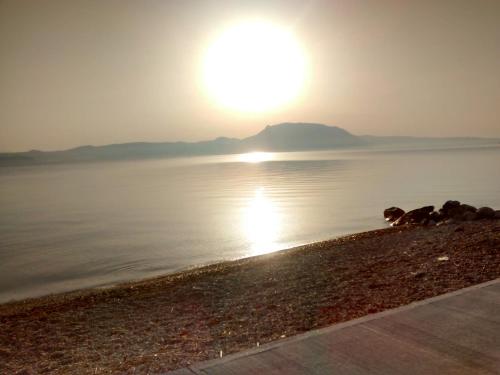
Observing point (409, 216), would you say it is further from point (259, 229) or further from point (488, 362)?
point (488, 362)

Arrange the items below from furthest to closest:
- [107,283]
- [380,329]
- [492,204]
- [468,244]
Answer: [492,204]
[107,283]
[468,244]
[380,329]

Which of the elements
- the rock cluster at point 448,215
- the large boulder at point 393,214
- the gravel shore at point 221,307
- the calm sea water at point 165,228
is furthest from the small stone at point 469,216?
the large boulder at point 393,214

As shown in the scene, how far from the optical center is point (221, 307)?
7820mm

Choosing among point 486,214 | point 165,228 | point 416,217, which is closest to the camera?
point 486,214

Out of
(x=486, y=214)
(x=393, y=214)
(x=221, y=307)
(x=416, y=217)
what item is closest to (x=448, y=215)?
(x=416, y=217)

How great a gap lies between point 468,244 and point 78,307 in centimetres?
829

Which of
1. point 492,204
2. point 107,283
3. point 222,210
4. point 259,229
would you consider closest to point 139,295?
point 107,283

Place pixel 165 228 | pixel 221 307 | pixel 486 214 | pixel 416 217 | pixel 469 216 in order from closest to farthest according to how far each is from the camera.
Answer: pixel 221 307
pixel 486 214
pixel 469 216
pixel 416 217
pixel 165 228

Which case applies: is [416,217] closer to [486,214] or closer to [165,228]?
[486,214]

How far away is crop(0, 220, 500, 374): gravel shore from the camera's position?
18.7 feet

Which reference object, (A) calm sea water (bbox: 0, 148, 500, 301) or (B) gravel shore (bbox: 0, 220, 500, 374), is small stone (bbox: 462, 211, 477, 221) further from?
(B) gravel shore (bbox: 0, 220, 500, 374)

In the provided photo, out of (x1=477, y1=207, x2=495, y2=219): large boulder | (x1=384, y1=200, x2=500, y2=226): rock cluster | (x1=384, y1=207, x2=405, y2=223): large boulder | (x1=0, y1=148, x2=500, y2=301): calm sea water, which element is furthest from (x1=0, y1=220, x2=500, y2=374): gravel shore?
(x1=384, y1=207, x2=405, y2=223): large boulder

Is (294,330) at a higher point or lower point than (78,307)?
higher

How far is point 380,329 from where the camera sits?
452 centimetres
